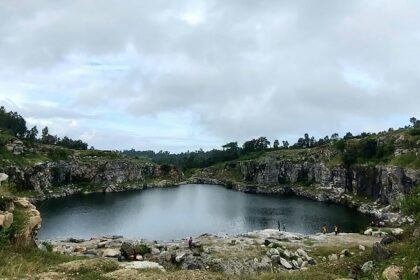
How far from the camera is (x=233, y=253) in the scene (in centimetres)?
5253

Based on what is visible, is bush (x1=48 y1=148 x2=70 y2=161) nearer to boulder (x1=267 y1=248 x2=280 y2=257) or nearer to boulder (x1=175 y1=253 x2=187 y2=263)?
boulder (x1=175 y1=253 x2=187 y2=263)

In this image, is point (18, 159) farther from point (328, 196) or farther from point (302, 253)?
point (302, 253)

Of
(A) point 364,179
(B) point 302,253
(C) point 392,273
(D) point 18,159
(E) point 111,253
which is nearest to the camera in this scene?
(C) point 392,273

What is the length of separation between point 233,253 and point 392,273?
3040 cm

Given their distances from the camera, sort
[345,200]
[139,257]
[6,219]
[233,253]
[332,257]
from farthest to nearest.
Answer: [345,200], [233,253], [332,257], [139,257], [6,219]

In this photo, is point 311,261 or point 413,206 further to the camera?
point 311,261

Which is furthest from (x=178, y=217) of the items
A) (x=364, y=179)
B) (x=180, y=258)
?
(x=364, y=179)

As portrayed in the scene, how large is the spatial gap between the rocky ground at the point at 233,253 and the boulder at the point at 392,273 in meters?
22.5

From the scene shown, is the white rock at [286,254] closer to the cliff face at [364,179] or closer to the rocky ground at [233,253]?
the rocky ground at [233,253]

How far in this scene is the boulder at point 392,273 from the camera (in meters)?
23.4

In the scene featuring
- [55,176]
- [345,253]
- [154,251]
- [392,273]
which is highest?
[55,176]

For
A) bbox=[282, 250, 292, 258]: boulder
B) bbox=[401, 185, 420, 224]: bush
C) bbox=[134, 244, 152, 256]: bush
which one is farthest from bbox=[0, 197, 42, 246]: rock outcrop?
bbox=[282, 250, 292, 258]: boulder

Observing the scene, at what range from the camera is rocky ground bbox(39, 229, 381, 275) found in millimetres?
48219

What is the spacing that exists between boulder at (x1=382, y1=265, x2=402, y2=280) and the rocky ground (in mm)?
22518
